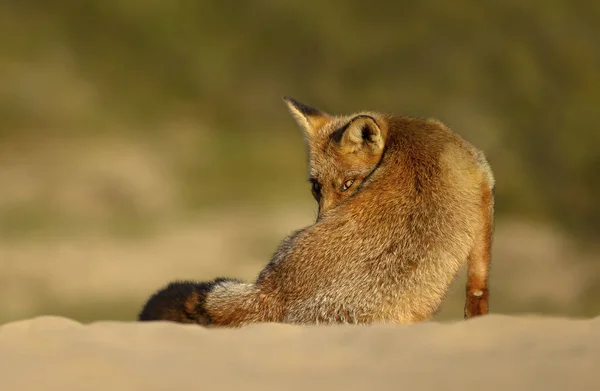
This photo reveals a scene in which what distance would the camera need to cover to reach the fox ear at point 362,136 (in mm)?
8453

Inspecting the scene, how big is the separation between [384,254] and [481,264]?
3.19ft

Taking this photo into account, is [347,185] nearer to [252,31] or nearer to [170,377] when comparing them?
[170,377]

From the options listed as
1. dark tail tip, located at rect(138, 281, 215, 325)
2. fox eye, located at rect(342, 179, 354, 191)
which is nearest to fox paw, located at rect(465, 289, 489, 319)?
fox eye, located at rect(342, 179, 354, 191)

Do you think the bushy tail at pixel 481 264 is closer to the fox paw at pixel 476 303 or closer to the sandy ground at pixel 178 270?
the fox paw at pixel 476 303

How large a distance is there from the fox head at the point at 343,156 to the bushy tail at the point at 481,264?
3.16 feet

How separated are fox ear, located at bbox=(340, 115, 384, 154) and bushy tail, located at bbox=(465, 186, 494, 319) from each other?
0.98 meters

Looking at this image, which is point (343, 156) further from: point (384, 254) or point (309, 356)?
point (309, 356)

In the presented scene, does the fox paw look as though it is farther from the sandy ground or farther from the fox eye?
the sandy ground

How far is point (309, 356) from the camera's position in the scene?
5.63m

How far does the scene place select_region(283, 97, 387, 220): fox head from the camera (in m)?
8.52

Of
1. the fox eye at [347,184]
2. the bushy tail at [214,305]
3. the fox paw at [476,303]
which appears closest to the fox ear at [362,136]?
the fox eye at [347,184]

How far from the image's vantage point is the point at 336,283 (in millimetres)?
7422

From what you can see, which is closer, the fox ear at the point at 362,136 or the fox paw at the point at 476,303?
the fox paw at the point at 476,303

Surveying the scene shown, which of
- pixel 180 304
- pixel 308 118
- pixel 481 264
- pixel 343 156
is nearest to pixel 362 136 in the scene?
pixel 343 156
